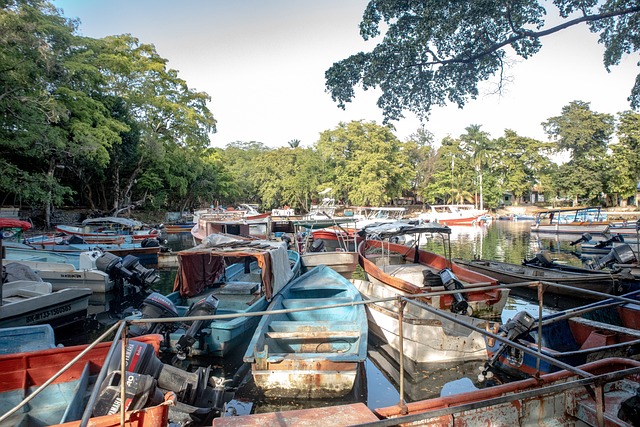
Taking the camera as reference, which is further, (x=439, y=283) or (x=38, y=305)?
(x=439, y=283)

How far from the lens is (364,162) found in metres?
46.0

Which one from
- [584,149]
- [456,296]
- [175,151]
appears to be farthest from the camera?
[584,149]

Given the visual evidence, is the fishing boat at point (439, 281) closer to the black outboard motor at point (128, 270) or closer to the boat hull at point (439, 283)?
the boat hull at point (439, 283)

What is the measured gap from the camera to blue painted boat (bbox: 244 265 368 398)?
5.58 meters

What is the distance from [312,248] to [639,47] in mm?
13788

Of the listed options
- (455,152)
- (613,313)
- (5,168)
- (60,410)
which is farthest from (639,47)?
(455,152)

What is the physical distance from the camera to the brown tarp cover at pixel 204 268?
8.62m

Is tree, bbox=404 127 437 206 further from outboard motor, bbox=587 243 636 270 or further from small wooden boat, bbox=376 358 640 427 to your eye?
small wooden boat, bbox=376 358 640 427

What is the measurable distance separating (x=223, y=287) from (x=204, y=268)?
72cm

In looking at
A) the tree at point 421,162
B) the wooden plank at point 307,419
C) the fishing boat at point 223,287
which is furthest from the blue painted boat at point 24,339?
the tree at point 421,162

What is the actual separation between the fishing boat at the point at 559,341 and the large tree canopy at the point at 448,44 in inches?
228

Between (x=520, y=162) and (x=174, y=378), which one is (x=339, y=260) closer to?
(x=174, y=378)

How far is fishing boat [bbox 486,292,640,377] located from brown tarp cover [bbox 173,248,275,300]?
15.8 ft

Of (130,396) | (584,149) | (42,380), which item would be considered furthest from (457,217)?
(130,396)
